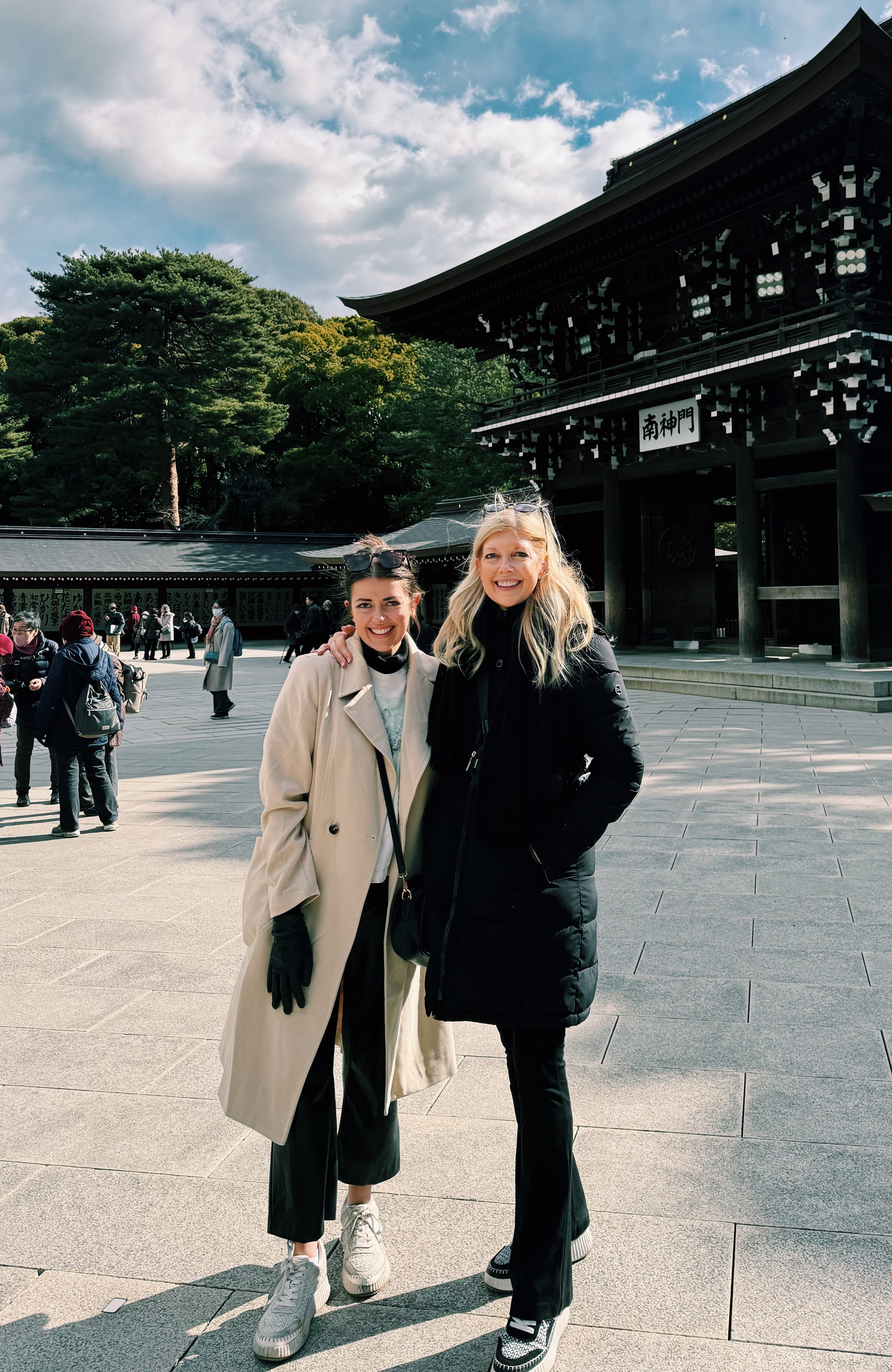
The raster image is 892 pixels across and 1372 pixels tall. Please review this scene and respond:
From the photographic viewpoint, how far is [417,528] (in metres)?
31.2

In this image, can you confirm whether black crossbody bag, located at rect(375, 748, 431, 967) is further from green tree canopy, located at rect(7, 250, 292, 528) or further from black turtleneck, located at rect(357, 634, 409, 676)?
green tree canopy, located at rect(7, 250, 292, 528)

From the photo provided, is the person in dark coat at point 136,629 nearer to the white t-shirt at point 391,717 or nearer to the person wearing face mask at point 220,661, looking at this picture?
the person wearing face mask at point 220,661

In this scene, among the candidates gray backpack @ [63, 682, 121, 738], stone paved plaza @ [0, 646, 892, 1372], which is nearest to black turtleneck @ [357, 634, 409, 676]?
stone paved plaza @ [0, 646, 892, 1372]

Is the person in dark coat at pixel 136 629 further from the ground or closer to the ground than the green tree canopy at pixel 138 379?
closer to the ground

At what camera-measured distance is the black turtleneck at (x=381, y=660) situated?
2.38 meters

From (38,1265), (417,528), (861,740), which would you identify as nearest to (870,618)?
(861,740)

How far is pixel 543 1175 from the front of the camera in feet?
6.61

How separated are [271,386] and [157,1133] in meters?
45.9

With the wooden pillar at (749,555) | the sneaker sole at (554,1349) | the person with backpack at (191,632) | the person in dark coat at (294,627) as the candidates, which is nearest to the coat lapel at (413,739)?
the sneaker sole at (554,1349)

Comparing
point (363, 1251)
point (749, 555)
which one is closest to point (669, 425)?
point (749, 555)

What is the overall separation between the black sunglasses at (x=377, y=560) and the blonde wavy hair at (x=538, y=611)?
168 millimetres

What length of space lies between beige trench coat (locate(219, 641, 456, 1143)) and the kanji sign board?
1512 centimetres

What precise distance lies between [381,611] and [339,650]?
0.14 metres

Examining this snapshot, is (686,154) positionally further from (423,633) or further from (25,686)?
(423,633)
